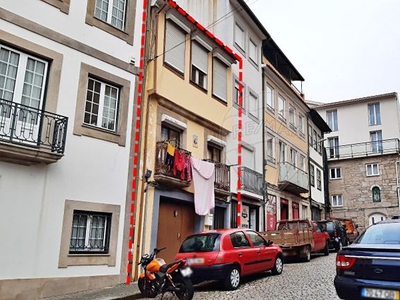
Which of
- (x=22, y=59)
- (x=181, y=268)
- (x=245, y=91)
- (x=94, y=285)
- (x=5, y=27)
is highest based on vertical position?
(x=245, y=91)

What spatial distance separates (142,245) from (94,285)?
1968 mm

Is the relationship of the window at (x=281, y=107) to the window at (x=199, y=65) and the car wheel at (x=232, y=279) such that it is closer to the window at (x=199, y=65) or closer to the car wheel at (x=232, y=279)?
the window at (x=199, y=65)

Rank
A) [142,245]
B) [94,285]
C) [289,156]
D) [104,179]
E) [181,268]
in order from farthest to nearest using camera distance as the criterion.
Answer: [289,156] → [142,245] → [104,179] → [94,285] → [181,268]

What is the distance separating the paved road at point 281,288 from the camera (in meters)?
8.48

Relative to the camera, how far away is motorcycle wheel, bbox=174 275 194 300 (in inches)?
318

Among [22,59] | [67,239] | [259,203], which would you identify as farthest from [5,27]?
[259,203]

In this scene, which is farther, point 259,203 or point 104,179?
point 259,203

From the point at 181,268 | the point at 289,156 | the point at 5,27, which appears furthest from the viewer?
the point at 289,156

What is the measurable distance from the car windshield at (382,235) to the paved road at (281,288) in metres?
1.64

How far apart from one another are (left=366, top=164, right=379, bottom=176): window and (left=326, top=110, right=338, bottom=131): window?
245 inches

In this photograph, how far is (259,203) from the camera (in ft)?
61.5

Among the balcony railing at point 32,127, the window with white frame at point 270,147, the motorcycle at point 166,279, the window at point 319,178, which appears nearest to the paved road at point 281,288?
the motorcycle at point 166,279

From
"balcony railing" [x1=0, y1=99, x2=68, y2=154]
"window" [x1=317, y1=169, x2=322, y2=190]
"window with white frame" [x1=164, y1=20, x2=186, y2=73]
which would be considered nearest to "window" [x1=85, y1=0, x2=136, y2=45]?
"window with white frame" [x1=164, y1=20, x2=186, y2=73]

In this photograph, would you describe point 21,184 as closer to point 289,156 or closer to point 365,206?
point 289,156
